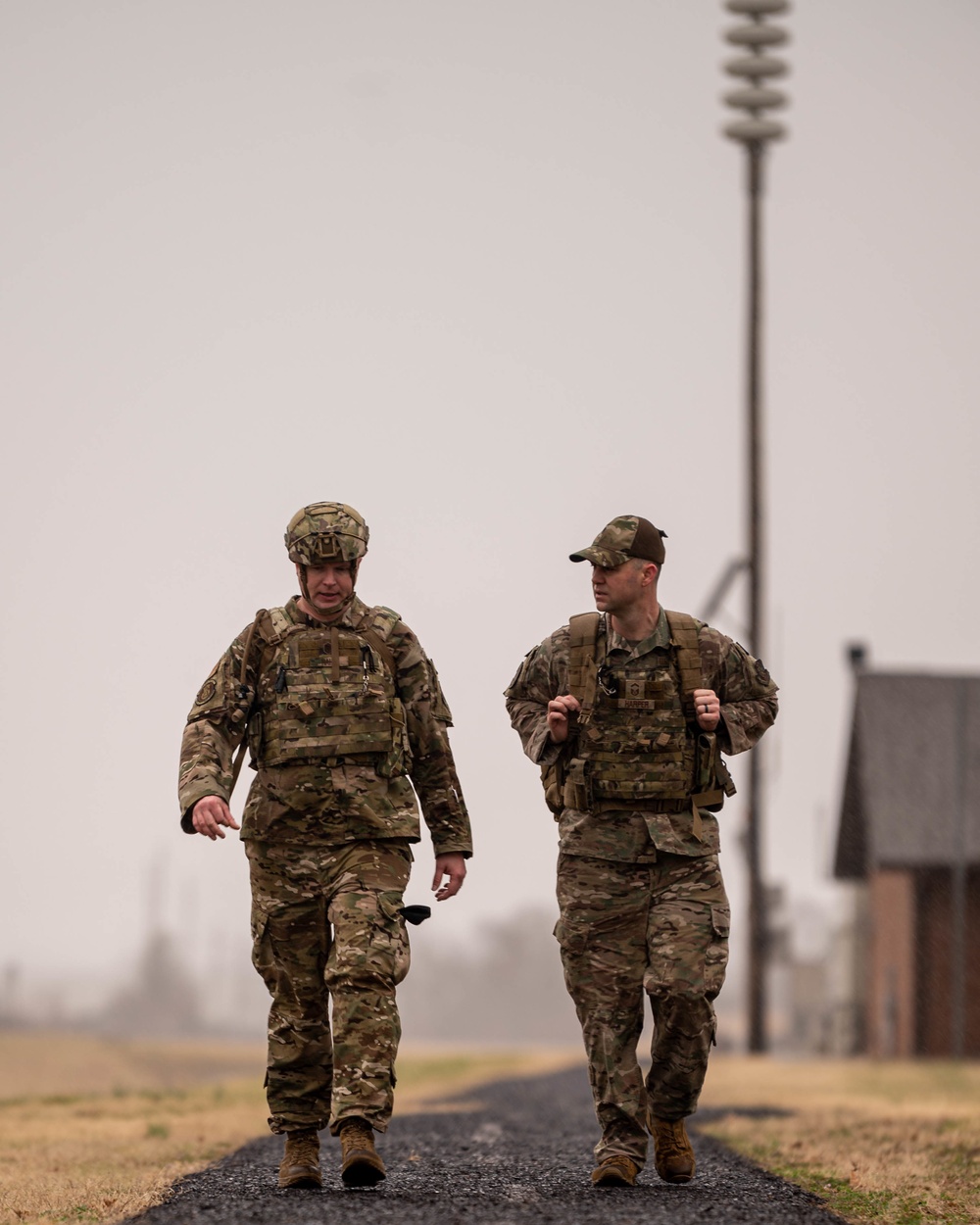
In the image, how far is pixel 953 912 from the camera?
29.5m

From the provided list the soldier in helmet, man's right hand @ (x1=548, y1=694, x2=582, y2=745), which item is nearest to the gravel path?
the soldier in helmet

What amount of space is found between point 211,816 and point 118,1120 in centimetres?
675

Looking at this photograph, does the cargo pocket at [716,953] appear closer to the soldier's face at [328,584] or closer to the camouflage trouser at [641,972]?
the camouflage trouser at [641,972]

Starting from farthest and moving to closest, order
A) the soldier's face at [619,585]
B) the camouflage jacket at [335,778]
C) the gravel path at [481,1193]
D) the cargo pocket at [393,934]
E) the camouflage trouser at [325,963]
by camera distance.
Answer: the soldier's face at [619,585] → the camouflage jacket at [335,778] → the cargo pocket at [393,934] → the camouflage trouser at [325,963] → the gravel path at [481,1193]

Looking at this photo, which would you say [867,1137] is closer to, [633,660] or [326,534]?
[633,660]

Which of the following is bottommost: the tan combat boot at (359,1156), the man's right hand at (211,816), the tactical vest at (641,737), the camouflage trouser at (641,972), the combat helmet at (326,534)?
the tan combat boot at (359,1156)

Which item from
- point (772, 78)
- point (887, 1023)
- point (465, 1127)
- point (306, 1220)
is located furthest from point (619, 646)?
point (887, 1023)

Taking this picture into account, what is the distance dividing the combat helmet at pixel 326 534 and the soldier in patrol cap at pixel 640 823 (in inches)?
36.1

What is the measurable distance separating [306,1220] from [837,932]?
40289 mm

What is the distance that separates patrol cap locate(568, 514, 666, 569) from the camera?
8.02 meters

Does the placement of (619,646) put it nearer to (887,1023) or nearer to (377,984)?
(377,984)

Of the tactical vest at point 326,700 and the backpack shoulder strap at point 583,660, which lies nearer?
the tactical vest at point 326,700

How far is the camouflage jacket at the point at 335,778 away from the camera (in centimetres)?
765

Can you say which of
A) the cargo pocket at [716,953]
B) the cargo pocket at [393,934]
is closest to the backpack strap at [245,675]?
the cargo pocket at [393,934]
